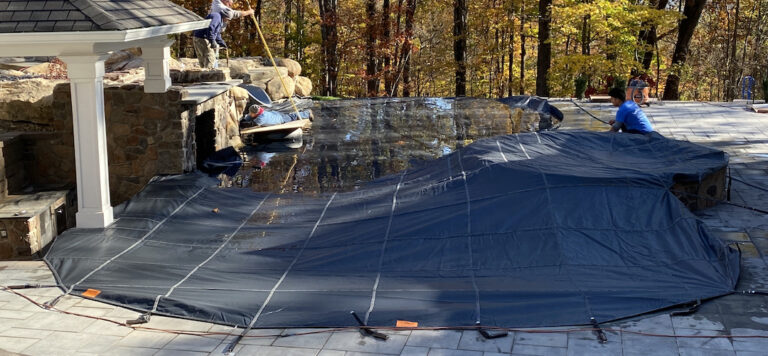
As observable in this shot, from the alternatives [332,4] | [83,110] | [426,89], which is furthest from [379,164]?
[426,89]

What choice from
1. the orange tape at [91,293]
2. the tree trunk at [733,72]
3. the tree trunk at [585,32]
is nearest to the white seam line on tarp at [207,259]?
the orange tape at [91,293]

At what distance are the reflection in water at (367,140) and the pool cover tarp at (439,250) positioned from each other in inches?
54.2

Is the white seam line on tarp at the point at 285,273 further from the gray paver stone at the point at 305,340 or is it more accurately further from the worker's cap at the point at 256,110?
the worker's cap at the point at 256,110

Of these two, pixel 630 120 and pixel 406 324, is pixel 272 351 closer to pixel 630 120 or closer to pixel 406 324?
pixel 406 324

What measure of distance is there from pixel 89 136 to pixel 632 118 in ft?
21.9

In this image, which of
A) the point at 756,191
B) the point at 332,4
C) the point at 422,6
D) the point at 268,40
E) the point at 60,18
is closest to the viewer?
the point at 60,18

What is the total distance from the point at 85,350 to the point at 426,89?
34.1 metres

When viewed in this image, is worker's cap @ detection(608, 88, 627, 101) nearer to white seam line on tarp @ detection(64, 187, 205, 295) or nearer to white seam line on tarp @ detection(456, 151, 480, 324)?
white seam line on tarp @ detection(456, 151, 480, 324)

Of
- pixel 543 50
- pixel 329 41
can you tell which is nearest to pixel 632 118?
pixel 543 50

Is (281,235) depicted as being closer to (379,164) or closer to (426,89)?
(379,164)

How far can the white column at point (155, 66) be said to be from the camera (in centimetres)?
994

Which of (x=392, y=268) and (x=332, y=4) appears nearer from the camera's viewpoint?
(x=392, y=268)

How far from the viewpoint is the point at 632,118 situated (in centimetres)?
1018

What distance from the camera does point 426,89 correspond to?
1527 inches
